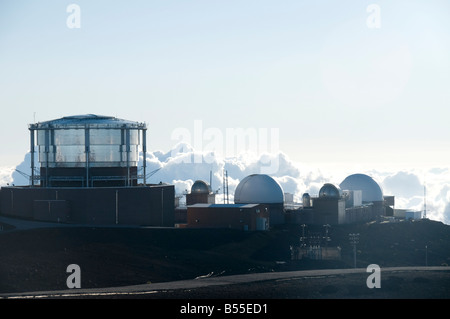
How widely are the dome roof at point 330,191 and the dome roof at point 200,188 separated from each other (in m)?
14.5

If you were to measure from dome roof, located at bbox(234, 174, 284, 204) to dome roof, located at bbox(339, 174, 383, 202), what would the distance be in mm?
15090

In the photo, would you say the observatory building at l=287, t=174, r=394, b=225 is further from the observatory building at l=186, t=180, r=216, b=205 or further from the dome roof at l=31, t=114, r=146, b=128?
the dome roof at l=31, t=114, r=146, b=128

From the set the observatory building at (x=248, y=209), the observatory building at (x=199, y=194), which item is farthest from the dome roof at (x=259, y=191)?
the observatory building at (x=199, y=194)

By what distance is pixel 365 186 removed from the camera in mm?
101062

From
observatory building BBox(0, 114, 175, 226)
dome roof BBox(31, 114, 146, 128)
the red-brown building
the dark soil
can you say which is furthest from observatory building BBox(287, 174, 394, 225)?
dome roof BBox(31, 114, 146, 128)

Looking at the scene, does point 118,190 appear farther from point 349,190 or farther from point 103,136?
point 349,190

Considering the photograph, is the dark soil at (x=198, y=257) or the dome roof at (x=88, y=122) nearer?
the dark soil at (x=198, y=257)

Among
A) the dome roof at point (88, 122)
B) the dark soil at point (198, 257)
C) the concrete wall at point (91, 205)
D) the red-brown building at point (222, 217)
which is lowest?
the dark soil at point (198, 257)

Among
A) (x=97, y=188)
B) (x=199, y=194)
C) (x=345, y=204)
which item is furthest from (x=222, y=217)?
(x=345, y=204)

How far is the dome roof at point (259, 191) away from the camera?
289 feet

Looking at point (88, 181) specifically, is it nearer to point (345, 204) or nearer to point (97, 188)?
point (97, 188)

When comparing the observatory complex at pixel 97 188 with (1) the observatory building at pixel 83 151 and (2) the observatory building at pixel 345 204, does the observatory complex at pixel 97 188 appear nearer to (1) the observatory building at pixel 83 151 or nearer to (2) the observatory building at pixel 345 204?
(1) the observatory building at pixel 83 151
